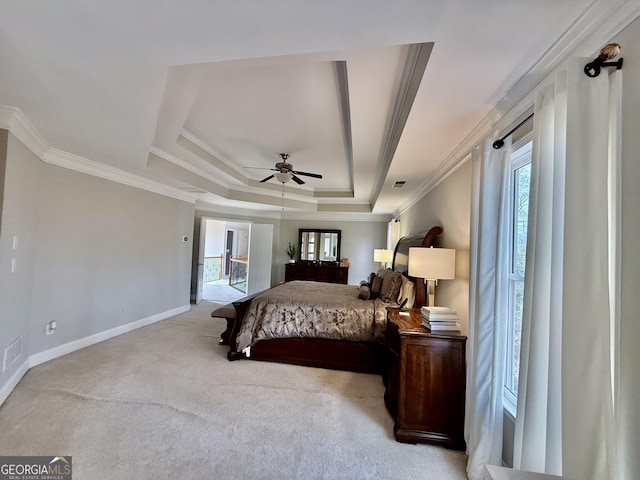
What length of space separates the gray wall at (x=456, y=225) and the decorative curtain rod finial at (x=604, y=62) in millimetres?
1343

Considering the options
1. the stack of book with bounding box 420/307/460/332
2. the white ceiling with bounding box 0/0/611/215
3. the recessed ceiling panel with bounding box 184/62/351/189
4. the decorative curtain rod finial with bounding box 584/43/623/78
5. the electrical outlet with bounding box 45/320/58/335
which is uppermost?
the recessed ceiling panel with bounding box 184/62/351/189

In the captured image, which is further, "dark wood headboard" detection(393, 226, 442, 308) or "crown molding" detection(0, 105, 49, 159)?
"dark wood headboard" detection(393, 226, 442, 308)

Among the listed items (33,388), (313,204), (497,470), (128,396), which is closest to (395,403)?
(497,470)

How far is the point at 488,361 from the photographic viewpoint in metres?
1.66

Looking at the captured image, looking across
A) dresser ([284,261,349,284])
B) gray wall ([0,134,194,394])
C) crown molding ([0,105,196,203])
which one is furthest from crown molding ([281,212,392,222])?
gray wall ([0,134,194,394])

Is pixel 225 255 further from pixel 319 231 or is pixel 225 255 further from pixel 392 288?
pixel 392 288

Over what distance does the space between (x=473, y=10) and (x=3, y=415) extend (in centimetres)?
394

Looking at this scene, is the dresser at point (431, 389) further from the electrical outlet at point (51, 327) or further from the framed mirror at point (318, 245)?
the framed mirror at point (318, 245)

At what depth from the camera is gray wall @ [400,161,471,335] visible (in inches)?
90.8

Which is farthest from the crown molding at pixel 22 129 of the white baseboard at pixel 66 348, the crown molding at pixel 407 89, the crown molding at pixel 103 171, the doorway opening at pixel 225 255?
the doorway opening at pixel 225 255

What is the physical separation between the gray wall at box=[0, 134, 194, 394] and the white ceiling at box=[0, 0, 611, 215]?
18.7 inches

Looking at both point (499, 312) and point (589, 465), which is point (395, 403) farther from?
point (589, 465)

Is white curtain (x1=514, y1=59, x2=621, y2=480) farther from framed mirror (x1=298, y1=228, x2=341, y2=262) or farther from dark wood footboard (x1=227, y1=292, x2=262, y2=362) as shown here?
framed mirror (x1=298, y1=228, x2=341, y2=262)

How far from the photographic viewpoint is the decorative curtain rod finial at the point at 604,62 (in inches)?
36.6
